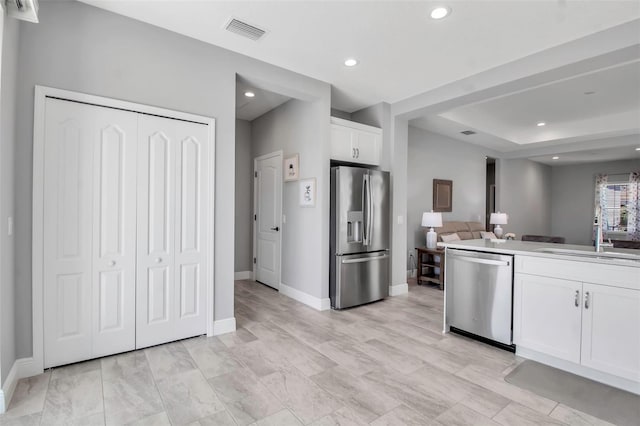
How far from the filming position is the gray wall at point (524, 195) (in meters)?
8.13

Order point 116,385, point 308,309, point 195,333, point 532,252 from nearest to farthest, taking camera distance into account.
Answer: point 116,385
point 532,252
point 195,333
point 308,309

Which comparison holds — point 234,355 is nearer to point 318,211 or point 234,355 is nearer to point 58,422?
point 58,422

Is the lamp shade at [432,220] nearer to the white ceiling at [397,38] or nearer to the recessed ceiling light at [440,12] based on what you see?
the white ceiling at [397,38]

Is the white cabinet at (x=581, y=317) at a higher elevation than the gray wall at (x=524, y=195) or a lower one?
lower

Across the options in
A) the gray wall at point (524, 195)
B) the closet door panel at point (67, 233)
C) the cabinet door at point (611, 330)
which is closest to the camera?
the cabinet door at point (611, 330)

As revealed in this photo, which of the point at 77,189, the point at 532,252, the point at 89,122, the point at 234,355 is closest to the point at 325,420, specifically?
the point at 234,355

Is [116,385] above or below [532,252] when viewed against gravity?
below

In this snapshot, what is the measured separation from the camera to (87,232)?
250 centimetres

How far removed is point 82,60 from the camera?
2.50m

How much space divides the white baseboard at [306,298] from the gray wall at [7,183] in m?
2.82

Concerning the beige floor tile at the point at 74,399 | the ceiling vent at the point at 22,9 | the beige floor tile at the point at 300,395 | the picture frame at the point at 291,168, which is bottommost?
the beige floor tile at the point at 300,395

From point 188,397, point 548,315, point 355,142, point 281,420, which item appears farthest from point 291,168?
point 548,315

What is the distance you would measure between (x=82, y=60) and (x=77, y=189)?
3.43 feet

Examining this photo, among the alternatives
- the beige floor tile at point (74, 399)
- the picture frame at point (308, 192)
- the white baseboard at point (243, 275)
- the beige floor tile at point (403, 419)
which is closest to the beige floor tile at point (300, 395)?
the beige floor tile at point (403, 419)
